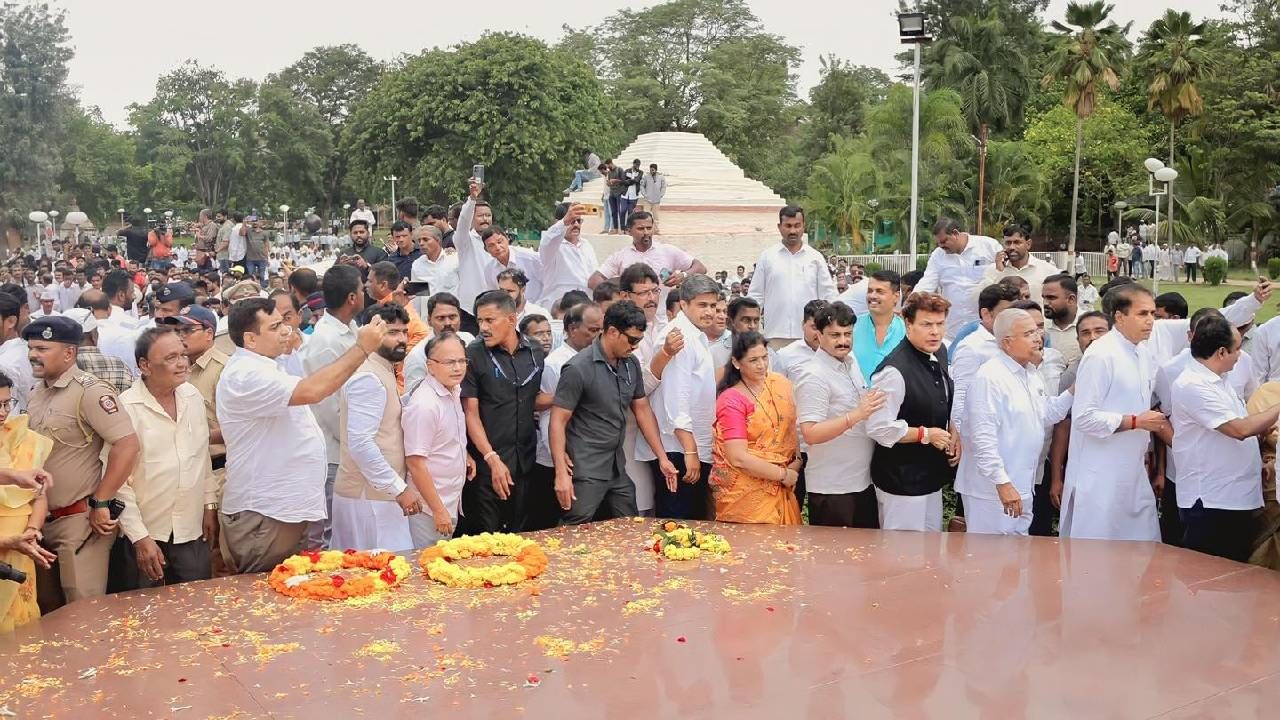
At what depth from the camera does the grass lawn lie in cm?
2392

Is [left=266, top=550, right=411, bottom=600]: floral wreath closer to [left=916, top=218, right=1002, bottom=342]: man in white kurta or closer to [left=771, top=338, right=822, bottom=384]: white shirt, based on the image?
[left=771, top=338, right=822, bottom=384]: white shirt

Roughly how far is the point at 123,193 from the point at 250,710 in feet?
202

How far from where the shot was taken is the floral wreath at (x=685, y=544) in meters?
5.04

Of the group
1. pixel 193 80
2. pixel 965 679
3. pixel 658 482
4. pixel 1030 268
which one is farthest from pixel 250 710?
pixel 193 80

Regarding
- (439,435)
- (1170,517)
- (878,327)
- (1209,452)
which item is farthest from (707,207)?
(439,435)

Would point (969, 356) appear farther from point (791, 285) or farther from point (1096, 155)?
point (1096, 155)

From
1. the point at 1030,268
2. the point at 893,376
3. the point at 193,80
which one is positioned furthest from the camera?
the point at 193,80

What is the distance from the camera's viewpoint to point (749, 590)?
4594mm

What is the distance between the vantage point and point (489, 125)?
3669cm

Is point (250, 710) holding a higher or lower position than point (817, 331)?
lower

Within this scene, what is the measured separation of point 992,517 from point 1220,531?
1095 millimetres

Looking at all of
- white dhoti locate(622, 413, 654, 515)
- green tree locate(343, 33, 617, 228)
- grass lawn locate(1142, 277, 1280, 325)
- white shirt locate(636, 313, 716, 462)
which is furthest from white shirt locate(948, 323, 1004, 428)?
green tree locate(343, 33, 617, 228)

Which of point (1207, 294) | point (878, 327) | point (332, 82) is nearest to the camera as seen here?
point (878, 327)

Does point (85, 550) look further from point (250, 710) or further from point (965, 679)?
point (965, 679)
